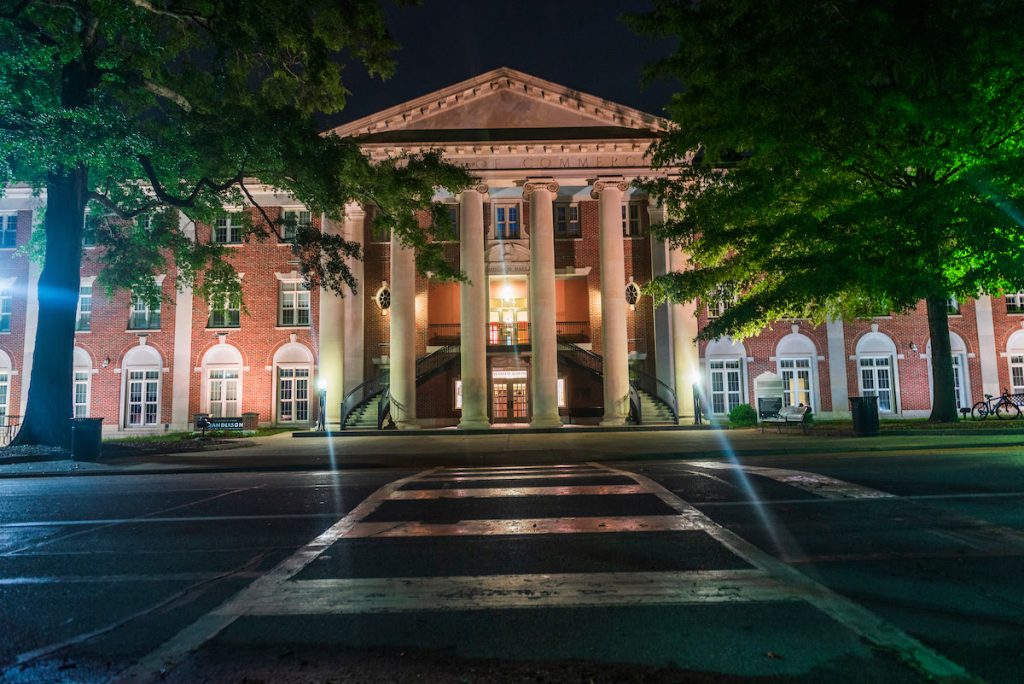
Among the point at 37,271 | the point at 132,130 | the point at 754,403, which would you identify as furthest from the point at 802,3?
the point at 37,271

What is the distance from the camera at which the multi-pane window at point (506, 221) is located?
3061 centimetres

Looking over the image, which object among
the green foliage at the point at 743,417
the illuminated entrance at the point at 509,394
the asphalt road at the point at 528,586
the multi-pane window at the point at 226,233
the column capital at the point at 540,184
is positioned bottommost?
the asphalt road at the point at 528,586

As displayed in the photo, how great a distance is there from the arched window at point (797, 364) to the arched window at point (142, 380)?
29662mm

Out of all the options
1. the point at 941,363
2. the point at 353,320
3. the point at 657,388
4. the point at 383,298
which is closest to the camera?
the point at 941,363

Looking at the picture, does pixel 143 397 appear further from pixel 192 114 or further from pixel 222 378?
pixel 192 114

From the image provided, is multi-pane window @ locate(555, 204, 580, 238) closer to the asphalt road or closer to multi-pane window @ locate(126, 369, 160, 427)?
multi-pane window @ locate(126, 369, 160, 427)

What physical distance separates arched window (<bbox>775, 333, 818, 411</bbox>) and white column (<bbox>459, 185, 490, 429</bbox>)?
1455 centimetres

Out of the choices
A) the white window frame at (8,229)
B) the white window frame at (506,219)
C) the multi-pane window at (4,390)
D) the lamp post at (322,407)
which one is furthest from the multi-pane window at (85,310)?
the white window frame at (506,219)

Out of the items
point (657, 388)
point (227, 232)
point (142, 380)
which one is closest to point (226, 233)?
point (227, 232)

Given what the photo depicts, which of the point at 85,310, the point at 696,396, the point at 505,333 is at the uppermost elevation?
the point at 85,310

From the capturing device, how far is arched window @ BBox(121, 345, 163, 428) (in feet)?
96.8

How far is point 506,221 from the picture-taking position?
30750 millimetres

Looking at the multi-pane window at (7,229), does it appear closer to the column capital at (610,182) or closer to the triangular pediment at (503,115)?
the triangular pediment at (503,115)

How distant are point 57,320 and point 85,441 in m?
3.92
